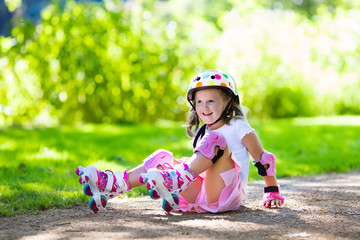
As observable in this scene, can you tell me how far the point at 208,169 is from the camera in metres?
3.21

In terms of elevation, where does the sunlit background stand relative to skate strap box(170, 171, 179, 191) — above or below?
above

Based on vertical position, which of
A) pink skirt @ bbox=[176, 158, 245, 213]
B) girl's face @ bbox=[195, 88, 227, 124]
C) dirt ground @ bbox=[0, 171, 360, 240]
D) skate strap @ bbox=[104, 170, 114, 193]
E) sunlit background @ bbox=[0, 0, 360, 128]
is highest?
sunlit background @ bbox=[0, 0, 360, 128]

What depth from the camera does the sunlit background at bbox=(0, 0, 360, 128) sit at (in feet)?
29.8

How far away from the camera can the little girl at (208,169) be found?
3023 mm

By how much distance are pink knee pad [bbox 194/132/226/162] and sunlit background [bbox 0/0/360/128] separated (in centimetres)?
556

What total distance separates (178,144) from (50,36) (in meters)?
3.58

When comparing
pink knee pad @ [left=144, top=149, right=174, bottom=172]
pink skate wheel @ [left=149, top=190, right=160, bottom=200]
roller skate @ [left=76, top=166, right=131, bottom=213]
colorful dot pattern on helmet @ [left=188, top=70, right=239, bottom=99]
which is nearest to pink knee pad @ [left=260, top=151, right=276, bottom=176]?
colorful dot pattern on helmet @ [left=188, top=70, right=239, bottom=99]

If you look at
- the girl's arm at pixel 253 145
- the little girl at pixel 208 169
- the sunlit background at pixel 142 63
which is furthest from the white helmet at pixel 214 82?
the sunlit background at pixel 142 63

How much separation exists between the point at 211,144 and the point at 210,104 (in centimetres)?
41

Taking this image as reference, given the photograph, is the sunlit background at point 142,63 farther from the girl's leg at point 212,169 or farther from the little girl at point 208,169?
the girl's leg at point 212,169

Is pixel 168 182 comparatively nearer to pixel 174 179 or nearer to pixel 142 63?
pixel 174 179

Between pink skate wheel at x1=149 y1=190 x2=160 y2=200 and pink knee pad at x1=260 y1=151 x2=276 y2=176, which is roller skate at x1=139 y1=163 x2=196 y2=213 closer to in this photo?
pink skate wheel at x1=149 y1=190 x2=160 y2=200

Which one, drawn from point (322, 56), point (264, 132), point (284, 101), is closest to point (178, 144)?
point (264, 132)

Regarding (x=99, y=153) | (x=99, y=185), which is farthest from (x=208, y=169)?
(x=99, y=153)
